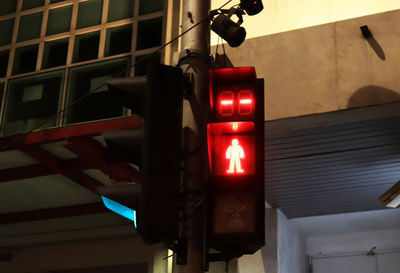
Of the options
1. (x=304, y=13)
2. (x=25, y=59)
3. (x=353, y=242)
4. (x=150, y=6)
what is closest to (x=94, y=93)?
(x=150, y=6)

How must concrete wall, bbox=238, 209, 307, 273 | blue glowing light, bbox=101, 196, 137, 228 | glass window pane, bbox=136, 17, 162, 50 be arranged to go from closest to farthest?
blue glowing light, bbox=101, 196, 137, 228 → concrete wall, bbox=238, 209, 307, 273 → glass window pane, bbox=136, 17, 162, 50

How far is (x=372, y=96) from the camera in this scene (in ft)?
28.5

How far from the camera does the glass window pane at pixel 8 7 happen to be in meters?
14.3

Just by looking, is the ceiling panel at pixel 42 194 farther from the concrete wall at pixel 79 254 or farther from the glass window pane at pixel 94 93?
the glass window pane at pixel 94 93

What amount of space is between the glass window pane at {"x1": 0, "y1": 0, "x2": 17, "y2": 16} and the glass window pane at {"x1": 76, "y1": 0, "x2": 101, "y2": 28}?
5.96 ft

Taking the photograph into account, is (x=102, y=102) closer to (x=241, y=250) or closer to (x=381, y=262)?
(x=381, y=262)

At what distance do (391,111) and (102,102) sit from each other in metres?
5.62

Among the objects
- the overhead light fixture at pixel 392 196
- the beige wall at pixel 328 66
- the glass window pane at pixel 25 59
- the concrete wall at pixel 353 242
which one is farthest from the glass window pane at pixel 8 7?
the overhead light fixture at pixel 392 196

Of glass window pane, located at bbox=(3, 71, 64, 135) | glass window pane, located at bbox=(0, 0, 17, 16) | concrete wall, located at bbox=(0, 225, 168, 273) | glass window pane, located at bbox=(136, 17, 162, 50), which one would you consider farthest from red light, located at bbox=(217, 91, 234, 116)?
glass window pane, located at bbox=(0, 0, 17, 16)

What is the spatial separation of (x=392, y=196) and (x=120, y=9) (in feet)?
21.2

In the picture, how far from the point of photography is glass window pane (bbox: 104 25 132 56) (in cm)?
1266

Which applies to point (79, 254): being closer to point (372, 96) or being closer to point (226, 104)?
point (372, 96)

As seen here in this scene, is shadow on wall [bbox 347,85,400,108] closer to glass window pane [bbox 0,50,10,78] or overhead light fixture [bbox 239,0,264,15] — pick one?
overhead light fixture [bbox 239,0,264,15]

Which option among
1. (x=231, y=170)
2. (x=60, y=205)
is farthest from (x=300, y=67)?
(x=60, y=205)
